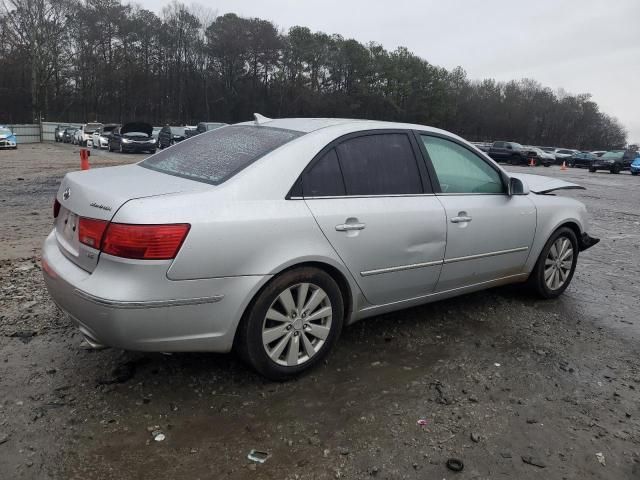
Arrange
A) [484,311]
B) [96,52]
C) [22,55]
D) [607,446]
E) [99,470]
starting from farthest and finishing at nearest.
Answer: [96,52] → [22,55] → [484,311] → [607,446] → [99,470]

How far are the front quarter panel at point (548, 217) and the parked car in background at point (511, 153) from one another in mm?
35382

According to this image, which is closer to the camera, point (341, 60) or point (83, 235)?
point (83, 235)

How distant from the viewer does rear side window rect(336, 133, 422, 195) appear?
344 cm

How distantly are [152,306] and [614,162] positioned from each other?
3605 centimetres

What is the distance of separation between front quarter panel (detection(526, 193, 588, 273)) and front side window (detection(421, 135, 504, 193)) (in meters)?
0.51

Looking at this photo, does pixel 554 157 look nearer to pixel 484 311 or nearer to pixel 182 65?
pixel 484 311

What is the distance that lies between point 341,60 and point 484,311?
79.1m

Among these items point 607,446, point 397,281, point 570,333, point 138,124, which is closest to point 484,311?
point 570,333

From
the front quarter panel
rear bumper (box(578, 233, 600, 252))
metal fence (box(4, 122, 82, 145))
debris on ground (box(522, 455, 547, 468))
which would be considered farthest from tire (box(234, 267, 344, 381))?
metal fence (box(4, 122, 82, 145))

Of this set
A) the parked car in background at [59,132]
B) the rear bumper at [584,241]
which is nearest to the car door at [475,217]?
the rear bumper at [584,241]

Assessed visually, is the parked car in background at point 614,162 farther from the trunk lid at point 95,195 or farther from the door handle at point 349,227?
the trunk lid at point 95,195

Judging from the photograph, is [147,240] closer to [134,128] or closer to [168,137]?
[134,128]

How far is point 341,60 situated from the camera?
258 feet

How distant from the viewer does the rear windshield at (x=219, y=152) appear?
10.4ft
